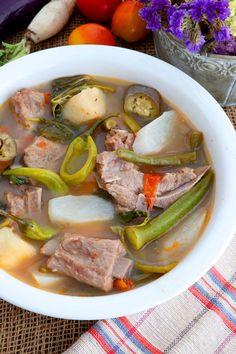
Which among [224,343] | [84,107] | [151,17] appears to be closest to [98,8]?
[151,17]

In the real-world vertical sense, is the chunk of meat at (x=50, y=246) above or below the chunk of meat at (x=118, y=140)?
below

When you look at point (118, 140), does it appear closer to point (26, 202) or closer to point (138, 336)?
point (26, 202)

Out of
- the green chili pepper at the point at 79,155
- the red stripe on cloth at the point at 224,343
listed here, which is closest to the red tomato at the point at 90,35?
the green chili pepper at the point at 79,155

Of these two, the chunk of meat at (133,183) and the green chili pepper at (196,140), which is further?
the green chili pepper at (196,140)

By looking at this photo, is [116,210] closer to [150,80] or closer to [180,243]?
[180,243]

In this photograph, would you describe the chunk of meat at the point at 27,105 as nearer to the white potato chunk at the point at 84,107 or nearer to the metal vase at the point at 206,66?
the white potato chunk at the point at 84,107
